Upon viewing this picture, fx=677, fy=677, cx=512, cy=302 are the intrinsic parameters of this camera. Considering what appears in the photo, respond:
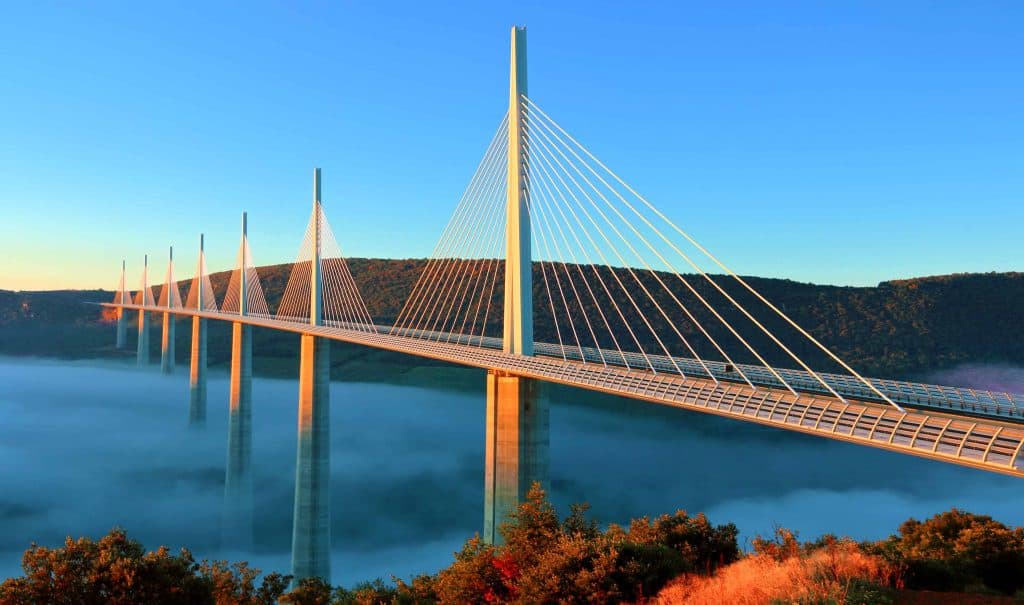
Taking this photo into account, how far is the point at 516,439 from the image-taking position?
20656mm

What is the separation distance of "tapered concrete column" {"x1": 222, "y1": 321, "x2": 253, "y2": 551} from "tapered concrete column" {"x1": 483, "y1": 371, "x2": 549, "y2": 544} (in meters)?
32.2

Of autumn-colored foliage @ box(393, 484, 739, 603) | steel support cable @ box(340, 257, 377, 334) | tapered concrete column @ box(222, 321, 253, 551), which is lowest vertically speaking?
tapered concrete column @ box(222, 321, 253, 551)

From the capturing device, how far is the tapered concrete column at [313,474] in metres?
34.3

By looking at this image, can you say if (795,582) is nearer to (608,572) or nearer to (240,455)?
(608,572)

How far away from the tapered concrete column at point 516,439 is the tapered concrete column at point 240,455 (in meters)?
32.2

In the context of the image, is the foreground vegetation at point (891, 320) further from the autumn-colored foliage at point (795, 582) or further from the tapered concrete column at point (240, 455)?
the autumn-colored foliage at point (795, 582)

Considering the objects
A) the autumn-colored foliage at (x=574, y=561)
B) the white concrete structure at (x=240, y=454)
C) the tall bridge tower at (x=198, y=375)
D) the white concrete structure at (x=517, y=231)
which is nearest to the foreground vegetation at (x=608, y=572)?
the autumn-colored foliage at (x=574, y=561)

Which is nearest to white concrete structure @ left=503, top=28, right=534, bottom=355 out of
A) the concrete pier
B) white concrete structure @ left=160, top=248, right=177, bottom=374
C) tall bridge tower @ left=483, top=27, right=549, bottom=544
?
tall bridge tower @ left=483, top=27, right=549, bottom=544

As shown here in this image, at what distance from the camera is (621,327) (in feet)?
253

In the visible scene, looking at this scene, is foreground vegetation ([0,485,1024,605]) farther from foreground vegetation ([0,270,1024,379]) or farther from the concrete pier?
the concrete pier

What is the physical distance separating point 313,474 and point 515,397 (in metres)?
19.3

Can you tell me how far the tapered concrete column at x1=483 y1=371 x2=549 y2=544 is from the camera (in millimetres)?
20688

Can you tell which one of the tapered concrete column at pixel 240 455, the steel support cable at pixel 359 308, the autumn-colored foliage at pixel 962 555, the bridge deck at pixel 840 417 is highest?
the steel support cable at pixel 359 308

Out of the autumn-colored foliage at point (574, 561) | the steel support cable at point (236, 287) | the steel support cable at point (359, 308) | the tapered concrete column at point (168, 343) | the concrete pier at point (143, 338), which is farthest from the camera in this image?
the concrete pier at point (143, 338)
